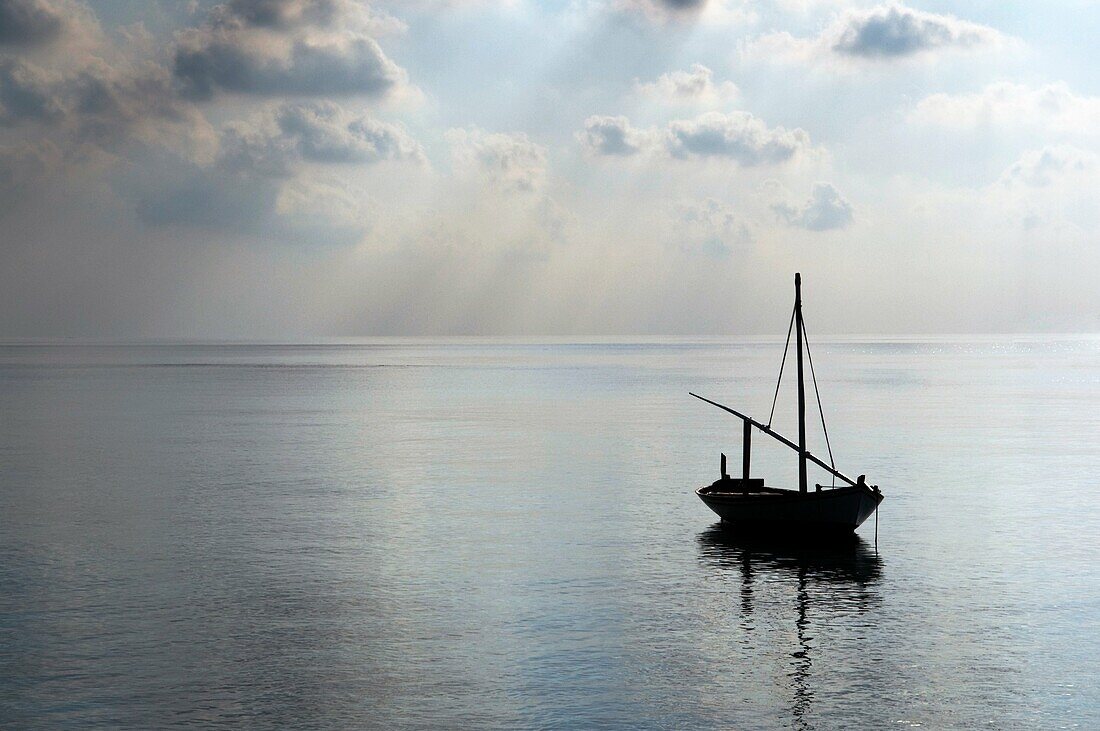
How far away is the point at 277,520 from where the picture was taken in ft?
165

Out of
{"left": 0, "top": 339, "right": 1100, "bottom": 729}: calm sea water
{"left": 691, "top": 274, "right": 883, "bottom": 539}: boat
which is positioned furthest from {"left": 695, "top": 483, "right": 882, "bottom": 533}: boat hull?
{"left": 0, "top": 339, "right": 1100, "bottom": 729}: calm sea water

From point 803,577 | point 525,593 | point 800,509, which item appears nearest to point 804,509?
point 800,509

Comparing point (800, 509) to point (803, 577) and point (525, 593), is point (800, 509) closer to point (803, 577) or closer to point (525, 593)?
point (803, 577)

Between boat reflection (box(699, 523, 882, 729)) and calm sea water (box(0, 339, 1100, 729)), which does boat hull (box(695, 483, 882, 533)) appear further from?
calm sea water (box(0, 339, 1100, 729))

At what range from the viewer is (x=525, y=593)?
36.5 m

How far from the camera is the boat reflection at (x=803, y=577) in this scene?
2967cm

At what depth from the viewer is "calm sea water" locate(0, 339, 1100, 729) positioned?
25.9 meters

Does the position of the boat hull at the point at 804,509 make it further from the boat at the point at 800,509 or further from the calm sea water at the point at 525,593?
the calm sea water at the point at 525,593

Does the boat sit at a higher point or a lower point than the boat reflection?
higher

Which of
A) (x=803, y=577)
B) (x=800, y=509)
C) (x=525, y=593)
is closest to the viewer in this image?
(x=525, y=593)

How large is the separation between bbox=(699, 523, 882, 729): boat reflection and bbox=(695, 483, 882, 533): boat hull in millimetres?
827

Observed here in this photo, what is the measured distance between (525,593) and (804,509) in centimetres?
1397

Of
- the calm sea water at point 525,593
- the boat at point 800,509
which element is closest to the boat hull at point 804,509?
the boat at point 800,509

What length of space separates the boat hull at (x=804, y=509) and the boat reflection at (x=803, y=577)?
2.71 feet
